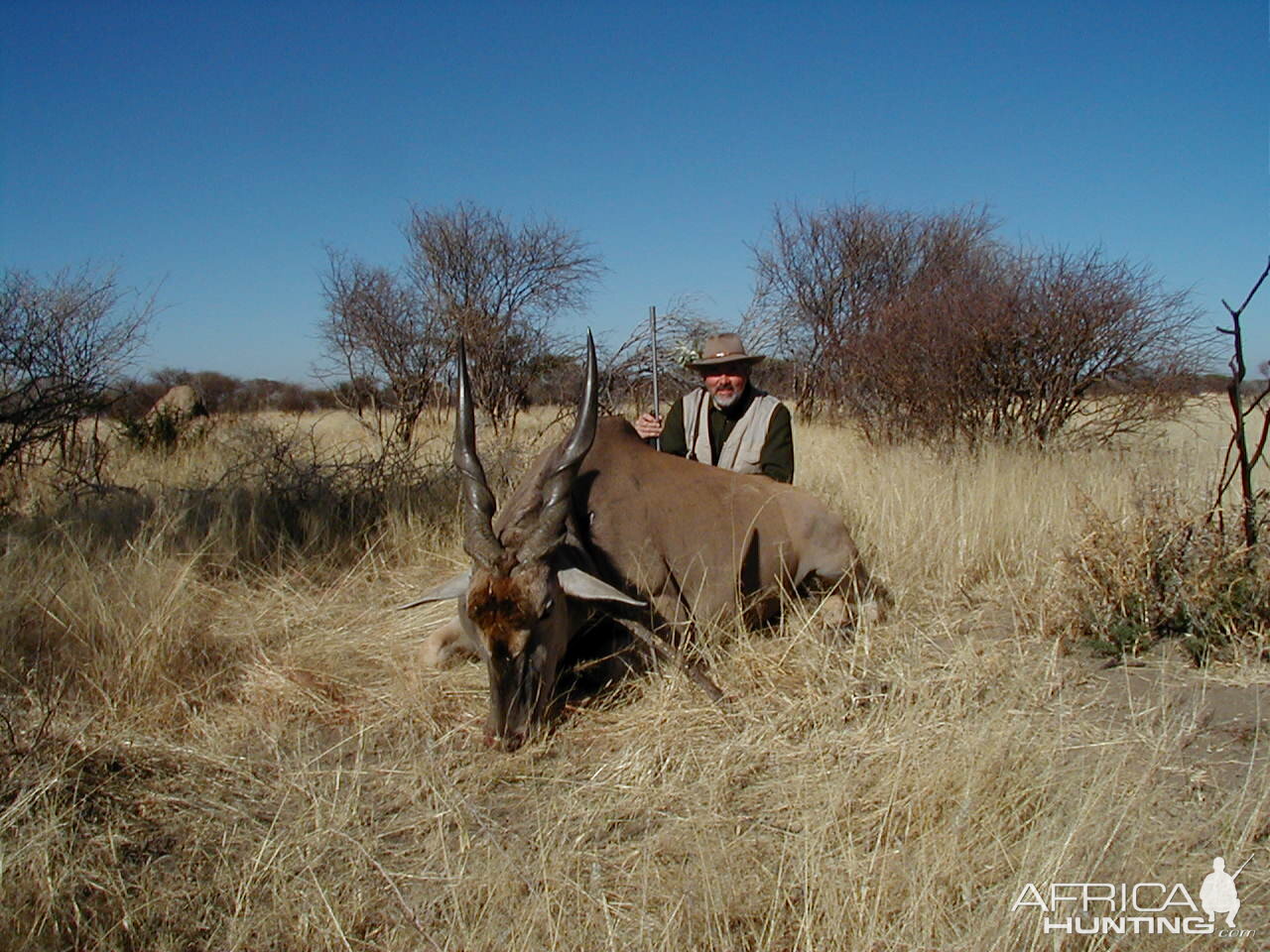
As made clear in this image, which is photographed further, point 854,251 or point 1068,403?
point 854,251

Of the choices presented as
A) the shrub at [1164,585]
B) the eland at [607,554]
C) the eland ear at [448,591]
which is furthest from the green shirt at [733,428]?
the eland ear at [448,591]

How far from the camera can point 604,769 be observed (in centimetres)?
315

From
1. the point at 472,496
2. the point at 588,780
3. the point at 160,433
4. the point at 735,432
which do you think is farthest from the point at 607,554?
the point at 160,433

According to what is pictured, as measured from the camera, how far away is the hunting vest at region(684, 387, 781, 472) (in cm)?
598

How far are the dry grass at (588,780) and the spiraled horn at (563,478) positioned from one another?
74 centimetres

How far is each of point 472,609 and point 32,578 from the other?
8.59 ft

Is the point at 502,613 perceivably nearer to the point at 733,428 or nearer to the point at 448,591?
the point at 448,591

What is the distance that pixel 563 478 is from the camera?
12.8 feet


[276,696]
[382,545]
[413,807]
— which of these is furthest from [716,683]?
[382,545]

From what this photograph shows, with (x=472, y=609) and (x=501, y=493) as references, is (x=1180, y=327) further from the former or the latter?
(x=472, y=609)

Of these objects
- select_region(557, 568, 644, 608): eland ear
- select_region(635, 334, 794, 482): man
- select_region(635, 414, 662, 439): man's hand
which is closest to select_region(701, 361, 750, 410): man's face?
select_region(635, 334, 794, 482): man

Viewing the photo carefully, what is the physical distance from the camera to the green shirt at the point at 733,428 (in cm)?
583

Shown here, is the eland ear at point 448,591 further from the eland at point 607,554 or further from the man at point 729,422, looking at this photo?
the man at point 729,422

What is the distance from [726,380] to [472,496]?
8.86 feet
